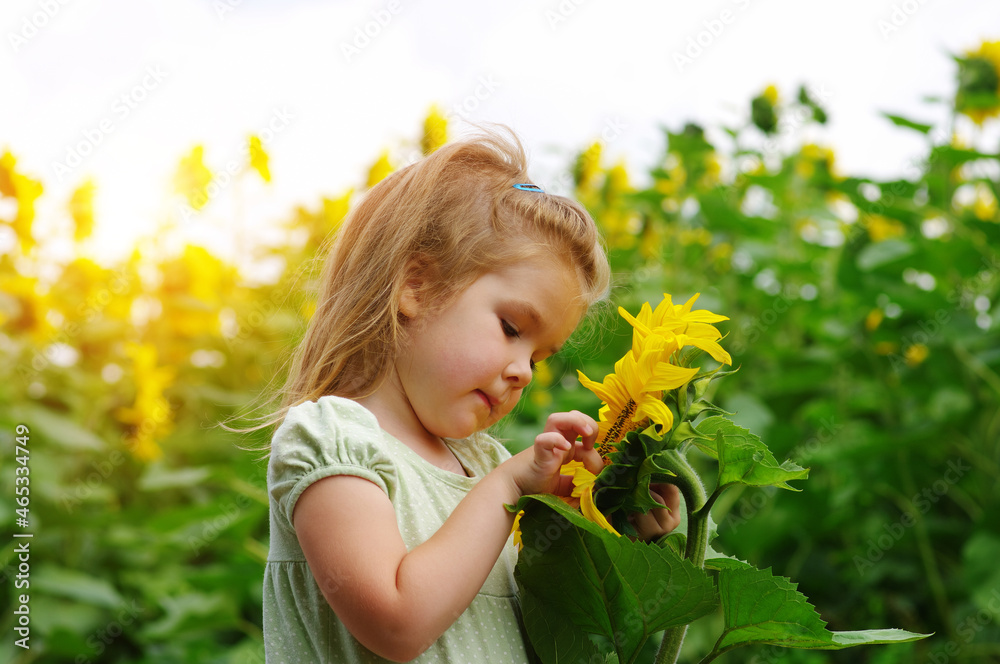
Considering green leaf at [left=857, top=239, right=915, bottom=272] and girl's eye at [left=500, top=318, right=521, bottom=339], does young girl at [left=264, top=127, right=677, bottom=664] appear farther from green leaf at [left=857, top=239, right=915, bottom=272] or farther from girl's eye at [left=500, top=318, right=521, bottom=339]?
green leaf at [left=857, top=239, right=915, bottom=272]

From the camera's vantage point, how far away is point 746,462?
651 mm

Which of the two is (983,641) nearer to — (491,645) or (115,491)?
(491,645)

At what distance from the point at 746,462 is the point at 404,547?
318 millimetres

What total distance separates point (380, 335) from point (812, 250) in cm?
204

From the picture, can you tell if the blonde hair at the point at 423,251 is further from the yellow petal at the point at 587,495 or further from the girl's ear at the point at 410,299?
the yellow petal at the point at 587,495

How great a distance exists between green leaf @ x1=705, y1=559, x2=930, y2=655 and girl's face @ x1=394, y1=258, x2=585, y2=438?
320mm

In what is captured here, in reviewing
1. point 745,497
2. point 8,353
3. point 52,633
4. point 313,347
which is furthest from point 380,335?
point 8,353

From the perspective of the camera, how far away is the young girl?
2.45ft

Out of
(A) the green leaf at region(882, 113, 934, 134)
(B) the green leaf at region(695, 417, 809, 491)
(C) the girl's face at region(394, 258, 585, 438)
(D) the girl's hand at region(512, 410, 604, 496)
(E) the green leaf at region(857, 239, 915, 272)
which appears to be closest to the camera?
(B) the green leaf at region(695, 417, 809, 491)

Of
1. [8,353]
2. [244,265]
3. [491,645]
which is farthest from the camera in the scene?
[244,265]

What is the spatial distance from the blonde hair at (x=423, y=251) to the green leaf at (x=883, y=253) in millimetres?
1342

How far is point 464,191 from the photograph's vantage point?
3.37 feet

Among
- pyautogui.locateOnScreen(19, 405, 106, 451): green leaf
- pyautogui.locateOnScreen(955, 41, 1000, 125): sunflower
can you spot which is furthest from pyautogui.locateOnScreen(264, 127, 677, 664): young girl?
pyautogui.locateOnScreen(955, 41, 1000, 125): sunflower

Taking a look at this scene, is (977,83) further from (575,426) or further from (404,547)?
(404,547)
